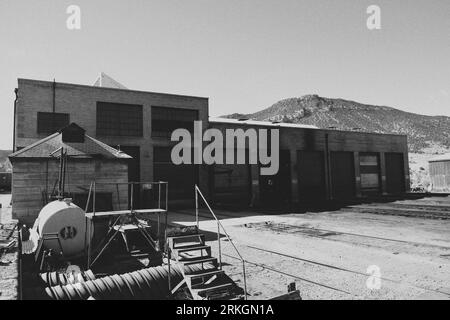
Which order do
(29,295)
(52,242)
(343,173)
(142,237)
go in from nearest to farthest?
(29,295)
(52,242)
(142,237)
(343,173)

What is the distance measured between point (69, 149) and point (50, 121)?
354 inches

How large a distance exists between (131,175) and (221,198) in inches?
341

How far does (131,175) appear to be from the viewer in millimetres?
26703

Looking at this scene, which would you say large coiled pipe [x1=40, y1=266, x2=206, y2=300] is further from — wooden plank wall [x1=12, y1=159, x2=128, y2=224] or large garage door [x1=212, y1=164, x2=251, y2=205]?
large garage door [x1=212, y1=164, x2=251, y2=205]

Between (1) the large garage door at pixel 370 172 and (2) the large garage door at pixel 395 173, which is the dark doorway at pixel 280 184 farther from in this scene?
(2) the large garage door at pixel 395 173

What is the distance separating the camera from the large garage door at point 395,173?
40562 millimetres

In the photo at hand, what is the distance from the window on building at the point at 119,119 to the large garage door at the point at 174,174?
266 centimetres

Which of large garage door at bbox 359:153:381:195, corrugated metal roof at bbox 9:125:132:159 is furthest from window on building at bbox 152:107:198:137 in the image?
large garage door at bbox 359:153:381:195

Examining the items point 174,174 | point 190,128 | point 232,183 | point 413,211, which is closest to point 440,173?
point 413,211

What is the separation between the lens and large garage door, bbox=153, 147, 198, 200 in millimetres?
28031

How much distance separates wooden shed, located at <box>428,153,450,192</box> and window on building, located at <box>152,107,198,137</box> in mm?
34160
